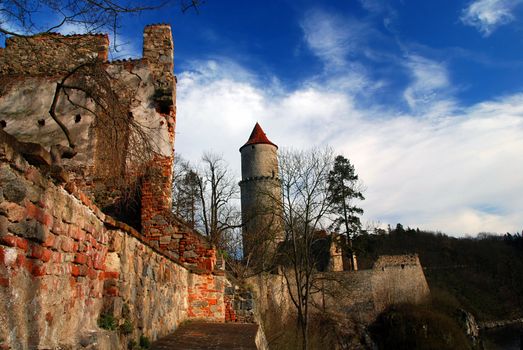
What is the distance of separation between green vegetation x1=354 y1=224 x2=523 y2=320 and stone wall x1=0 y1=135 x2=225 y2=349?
25207 mm

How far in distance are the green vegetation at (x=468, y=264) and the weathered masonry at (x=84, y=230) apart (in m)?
21.8

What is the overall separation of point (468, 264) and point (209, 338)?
6063cm

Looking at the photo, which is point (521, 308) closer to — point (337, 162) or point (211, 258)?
point (337, 162)

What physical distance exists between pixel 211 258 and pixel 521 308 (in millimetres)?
44665

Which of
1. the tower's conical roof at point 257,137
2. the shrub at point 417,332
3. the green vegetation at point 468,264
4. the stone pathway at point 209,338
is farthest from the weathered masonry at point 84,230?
the tower's conical roof at point 257,137

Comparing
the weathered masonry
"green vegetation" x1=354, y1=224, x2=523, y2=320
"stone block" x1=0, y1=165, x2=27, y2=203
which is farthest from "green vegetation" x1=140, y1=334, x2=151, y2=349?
"green vegetation" x1=354, y1=224, x2=523, y2=320

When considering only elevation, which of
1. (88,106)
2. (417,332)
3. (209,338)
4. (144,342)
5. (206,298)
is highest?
(88,106)

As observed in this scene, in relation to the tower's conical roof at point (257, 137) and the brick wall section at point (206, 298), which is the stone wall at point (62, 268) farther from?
the tower's conical roof at point (257, 137)

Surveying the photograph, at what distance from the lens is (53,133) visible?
834 cm

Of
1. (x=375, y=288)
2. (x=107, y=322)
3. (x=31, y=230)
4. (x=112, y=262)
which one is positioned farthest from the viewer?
(x=375, y=288)

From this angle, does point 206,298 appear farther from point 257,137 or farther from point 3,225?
point 257,137

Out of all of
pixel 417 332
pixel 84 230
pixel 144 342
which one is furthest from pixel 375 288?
pixel 84 230

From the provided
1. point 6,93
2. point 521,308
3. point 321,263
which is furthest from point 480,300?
point 6,93

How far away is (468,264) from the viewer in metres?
57.0
